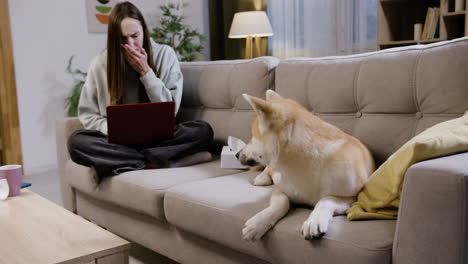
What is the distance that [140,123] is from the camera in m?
A: 1.97

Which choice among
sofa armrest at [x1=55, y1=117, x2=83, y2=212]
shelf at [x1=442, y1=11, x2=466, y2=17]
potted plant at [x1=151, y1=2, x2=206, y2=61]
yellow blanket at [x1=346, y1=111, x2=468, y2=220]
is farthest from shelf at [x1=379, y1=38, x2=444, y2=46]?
sofa armrest at [x1=55, y1=117, x2=83, y2=212]

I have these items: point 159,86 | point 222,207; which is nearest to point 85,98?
point 159,86

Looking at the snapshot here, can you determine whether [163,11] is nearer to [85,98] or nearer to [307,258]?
[85,98]

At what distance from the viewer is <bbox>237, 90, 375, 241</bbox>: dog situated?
126 cm

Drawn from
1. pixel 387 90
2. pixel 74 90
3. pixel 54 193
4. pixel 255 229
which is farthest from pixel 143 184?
pixel 74 90

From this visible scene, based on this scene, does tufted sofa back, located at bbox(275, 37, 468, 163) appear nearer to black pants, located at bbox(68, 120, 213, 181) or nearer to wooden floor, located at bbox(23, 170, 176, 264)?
black pants, located at bbox(68, 120, 213, 181)

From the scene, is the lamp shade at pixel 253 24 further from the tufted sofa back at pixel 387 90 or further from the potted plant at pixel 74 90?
the tufted sofa back at pixel 387 90

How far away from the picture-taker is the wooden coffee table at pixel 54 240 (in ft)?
3.68

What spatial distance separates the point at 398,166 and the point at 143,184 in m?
1.01

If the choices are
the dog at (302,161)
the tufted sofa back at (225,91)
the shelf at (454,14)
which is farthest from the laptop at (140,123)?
the shelf at (454,14)

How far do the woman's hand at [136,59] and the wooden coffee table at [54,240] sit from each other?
3.11ft

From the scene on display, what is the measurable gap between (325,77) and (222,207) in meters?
0.71

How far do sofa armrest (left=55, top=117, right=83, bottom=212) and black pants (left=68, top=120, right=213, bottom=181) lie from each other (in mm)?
180

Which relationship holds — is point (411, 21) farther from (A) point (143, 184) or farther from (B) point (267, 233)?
(B) point (267, 233)
